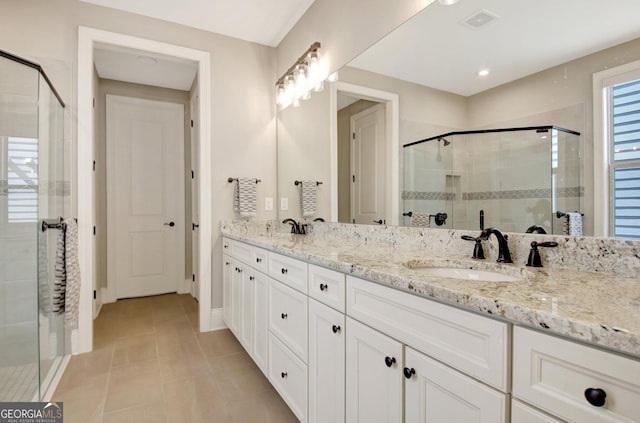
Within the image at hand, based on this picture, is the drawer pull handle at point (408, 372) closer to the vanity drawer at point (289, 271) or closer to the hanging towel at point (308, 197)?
the vanity drawer at point (289, 271)

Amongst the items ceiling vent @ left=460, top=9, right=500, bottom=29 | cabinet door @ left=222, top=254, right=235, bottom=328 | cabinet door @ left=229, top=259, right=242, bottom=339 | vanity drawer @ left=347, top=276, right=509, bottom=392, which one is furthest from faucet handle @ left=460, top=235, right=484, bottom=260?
cabinet door @ left=222, top=254, right=235, bottom=328

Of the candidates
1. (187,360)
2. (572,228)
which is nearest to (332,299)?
(572,228)

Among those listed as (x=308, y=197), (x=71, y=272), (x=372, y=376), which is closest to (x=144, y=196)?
(x=71, y=272)

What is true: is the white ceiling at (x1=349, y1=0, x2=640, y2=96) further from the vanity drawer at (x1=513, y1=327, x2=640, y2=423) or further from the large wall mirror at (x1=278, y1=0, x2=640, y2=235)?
the vanity drawer at (x1=513, y1=327, x2=640, y2=423)

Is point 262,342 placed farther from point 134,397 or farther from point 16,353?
point 16,353

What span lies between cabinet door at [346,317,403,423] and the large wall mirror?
2.26 ft

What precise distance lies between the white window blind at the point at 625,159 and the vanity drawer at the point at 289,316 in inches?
45.3

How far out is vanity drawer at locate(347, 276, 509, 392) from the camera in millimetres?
701

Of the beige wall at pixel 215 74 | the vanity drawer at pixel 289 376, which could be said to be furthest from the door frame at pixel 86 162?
the vanity drawer at pixel 289 376

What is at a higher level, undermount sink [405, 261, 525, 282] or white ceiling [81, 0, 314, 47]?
white ceiling [81, 0, 314, 47]

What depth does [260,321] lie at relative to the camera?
1.95 metres

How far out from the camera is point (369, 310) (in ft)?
3.58

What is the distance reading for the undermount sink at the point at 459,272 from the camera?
1.16 metres

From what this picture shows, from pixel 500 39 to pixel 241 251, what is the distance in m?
1.91
